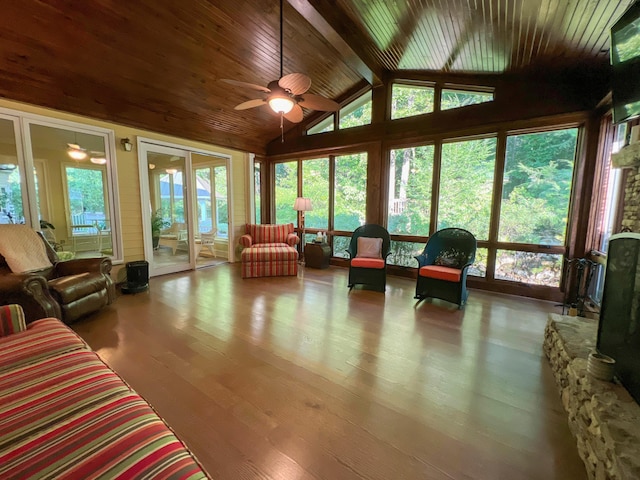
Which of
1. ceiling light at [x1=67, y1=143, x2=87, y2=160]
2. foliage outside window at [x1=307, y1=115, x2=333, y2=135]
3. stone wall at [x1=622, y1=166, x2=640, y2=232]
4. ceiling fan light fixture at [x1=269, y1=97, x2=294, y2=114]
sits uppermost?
foliage outside window at [x1=307, y1=115, x2=333, y2=135]

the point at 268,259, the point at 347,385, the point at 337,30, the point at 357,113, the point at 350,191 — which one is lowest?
the point at 347,385

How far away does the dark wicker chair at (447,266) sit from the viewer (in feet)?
10.9

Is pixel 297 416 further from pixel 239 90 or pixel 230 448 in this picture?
pixel 239 90

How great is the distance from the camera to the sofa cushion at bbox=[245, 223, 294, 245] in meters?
5.33

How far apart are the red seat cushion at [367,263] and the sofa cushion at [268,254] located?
1190mm

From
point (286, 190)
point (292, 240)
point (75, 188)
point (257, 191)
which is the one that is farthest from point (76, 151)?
point (286, 190)

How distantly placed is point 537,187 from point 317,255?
3.58 metres

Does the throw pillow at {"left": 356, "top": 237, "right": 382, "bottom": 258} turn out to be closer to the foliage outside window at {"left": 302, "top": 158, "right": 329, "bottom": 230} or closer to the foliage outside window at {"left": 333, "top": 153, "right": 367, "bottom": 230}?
the foliage outside window at {"left": 333, "top": 153, "right": 367, "bottom": 230}

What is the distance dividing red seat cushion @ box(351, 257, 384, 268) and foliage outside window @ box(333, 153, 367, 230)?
53.1 inches

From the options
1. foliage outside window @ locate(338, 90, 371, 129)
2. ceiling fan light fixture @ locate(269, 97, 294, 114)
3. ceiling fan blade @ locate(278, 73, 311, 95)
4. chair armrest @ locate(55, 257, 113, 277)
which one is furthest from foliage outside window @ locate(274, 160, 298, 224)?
chair armrest @ locate(55, 257, 113, 277)

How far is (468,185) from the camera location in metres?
4.20

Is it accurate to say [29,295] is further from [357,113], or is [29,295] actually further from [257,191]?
[357,113]

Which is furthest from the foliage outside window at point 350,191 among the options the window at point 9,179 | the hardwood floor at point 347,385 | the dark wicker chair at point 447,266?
the window at point 9,179

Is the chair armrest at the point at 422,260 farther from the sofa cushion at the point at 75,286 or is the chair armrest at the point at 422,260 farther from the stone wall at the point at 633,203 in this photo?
the sofa cushion at the point at 75,286
